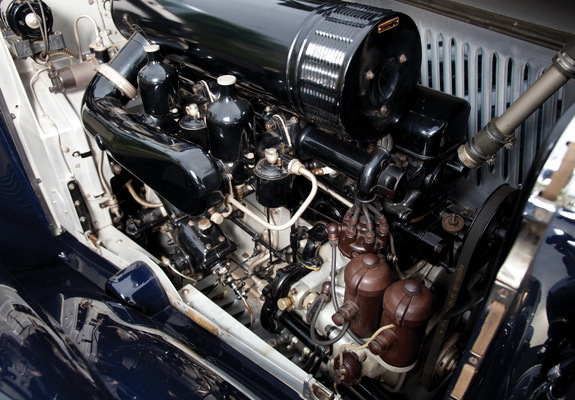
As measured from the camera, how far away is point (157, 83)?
1.38 metres

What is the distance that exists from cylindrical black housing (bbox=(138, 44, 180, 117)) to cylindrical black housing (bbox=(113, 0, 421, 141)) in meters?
0.09

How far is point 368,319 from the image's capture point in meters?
1.24

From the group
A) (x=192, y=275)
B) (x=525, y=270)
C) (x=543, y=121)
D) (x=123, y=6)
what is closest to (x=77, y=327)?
(x=192, y=275)

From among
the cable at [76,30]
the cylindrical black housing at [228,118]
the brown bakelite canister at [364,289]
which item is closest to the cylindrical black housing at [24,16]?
the cable at [76,30]

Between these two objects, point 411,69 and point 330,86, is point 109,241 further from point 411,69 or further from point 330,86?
point 411,69

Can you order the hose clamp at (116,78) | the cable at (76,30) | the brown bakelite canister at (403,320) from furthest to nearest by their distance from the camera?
the cable at (76,30)
the hose clamp at (116,78)
the brown bakelite canister at (403,320)

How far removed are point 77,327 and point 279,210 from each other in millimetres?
648

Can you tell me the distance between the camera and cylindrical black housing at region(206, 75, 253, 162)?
1.24 metres

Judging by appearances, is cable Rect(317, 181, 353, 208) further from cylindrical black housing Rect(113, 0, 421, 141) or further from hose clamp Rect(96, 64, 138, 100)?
hose clamp Rect(96, 64, 138, 100)

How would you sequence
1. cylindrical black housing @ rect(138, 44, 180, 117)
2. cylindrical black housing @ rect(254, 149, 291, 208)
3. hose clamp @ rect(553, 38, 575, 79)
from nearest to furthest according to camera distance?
hose clamp @ rect(553, 38, 575, 79) → cylindrical black housing @ rect(254, 149, 291, 208) → cylindrical black housing @ rect(138, 44, 180, 117)

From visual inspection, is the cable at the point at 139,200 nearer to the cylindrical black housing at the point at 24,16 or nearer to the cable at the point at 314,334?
the cylindrical black housing at the point at 24,16

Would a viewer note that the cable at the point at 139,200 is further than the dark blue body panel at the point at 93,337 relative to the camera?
Yes

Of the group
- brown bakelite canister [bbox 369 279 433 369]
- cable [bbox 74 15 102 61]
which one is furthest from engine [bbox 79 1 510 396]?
cable [bbox 74 15 102 61]

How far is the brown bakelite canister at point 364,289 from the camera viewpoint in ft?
3.84
